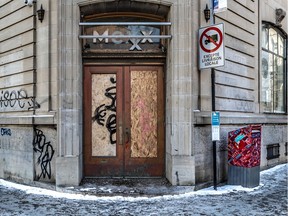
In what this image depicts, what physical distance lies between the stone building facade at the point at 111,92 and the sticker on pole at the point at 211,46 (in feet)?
0.68

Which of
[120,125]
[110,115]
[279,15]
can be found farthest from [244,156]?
[279,15]

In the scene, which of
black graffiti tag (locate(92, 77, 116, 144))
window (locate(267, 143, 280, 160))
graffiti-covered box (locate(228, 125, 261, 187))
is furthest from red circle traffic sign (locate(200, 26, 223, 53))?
window (locate(267, 143, 280, 160))

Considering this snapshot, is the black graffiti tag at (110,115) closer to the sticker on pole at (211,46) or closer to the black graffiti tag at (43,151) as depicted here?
the black graffiti tag at (43,151)

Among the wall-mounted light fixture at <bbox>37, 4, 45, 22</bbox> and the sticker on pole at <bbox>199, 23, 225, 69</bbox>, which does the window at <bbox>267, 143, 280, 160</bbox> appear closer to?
the sticker on pole at <bbox>199, 23, 225, 69</bbox>

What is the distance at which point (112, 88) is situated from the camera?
8258mm

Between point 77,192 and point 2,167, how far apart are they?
3.58 m

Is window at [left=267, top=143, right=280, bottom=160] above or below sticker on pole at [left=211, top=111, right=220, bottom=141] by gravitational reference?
below

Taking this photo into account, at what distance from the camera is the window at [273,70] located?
38.0 feet

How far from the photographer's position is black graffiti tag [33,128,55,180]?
7.94 meters

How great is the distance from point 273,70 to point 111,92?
285 inches

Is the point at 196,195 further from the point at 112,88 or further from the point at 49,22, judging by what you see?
the point at 49,22

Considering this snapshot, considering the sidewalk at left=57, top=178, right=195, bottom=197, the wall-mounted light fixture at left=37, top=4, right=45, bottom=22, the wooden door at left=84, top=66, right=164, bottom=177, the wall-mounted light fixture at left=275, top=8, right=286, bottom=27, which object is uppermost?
the wall-mounted light fixture at left=275, top=8, right=286, bottom=27

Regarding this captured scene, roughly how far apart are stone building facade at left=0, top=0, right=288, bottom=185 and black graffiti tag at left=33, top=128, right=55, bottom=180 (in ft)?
0.08

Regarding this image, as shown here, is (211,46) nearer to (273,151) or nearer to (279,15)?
(273,151)
